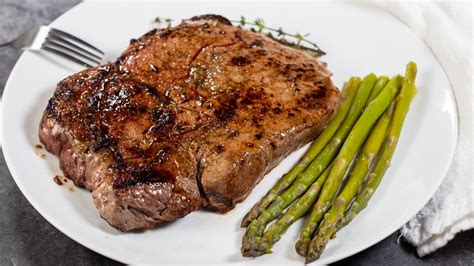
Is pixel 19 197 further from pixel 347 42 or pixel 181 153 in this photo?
pixel 347 42

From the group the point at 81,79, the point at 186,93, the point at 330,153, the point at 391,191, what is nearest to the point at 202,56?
the point at 186,93

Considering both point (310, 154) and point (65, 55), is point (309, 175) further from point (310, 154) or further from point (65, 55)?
point (65, 55)

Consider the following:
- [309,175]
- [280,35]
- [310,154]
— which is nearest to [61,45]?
[280,35]

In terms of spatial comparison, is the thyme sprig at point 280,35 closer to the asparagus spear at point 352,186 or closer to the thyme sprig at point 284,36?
the thyme sprig at point 284,36

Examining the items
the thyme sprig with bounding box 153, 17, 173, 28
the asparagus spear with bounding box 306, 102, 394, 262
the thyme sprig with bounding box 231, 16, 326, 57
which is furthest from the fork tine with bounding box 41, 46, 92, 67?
the asparagus spear with bounding box 306, 102, 394, 262

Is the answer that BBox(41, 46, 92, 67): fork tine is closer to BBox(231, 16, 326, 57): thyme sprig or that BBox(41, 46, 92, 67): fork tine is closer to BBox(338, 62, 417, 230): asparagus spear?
BBox(231, 16, 326, 57): thyme sprig

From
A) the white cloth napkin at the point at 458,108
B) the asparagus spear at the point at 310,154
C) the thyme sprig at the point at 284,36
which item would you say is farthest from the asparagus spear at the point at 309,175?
the white cloth napkin at the point at 458,108

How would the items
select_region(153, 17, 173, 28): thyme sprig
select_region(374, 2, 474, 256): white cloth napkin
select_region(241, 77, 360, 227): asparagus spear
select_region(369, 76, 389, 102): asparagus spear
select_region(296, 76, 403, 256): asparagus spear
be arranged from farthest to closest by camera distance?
select_region(153, 17, 173, 28): thyme sprig
select_region(369, 76, 389, 102): asparagus spear
select_region(374, 2, 474, 256): white cloth napkin
select_region(241, 77, 360, 227): asparagus spear
select_region(296, 76, 403, 256): asparagus spear
